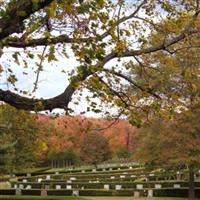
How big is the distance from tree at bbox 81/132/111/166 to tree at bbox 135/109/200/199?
1679 inches

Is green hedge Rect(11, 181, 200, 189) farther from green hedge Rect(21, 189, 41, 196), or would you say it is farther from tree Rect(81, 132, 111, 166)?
tree Rect(81, 132, 111, 166)

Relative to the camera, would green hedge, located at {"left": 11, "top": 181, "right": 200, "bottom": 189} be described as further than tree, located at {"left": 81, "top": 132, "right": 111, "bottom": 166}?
No

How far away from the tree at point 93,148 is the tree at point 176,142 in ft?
140

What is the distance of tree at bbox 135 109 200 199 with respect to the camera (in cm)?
2834

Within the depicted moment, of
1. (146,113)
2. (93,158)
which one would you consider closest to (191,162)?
(146,113)

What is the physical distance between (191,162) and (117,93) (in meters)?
18.2

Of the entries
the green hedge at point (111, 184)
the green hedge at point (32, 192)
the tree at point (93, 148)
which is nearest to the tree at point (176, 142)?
the green hedge at point (111, 184)

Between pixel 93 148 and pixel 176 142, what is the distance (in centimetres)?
4558

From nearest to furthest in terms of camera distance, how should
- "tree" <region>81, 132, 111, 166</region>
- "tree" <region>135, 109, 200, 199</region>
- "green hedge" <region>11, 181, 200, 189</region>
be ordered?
"tree" <region>135, 109, 200, 199</region> < "green hedge" <region>11, 181, 200, 189</region> < "tree" <region>81, 132, 111, 166</region>

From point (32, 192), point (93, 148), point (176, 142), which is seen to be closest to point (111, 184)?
point (32, 192)

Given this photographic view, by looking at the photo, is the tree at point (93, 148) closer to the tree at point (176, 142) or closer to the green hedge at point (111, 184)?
the green hedge at point (111, 184)

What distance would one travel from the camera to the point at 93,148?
243 ft

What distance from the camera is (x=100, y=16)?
8.93m

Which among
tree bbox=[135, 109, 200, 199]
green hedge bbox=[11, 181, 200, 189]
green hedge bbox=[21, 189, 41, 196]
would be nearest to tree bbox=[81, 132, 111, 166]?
green hedge bbox=[11, 181, 200, 189]
